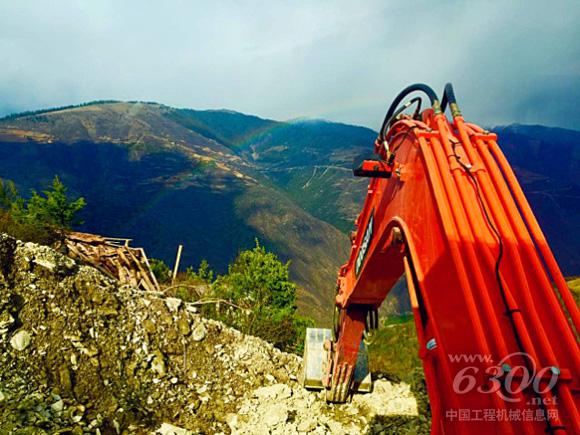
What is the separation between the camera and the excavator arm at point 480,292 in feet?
4.80

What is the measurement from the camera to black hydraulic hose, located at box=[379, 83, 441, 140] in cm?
266

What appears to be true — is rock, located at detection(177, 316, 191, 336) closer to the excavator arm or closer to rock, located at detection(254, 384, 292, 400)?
rock, located at detection(254, 384, 292, 400)

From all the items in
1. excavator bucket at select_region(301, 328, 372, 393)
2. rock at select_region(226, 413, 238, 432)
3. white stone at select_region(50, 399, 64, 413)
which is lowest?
white stone at select_region(50, 399, 64, 413)

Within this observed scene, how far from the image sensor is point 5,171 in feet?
303

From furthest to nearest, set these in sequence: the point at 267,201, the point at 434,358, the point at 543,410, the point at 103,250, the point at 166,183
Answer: the point at 166,183 < the point at 267,201 < the point at 103,250 < the point at 434,358 < the point at 543,410

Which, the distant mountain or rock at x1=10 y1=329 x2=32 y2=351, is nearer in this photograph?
rock at x1=10 y1=329 x2=32 y2=351

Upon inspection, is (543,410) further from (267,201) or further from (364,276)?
(267,201)

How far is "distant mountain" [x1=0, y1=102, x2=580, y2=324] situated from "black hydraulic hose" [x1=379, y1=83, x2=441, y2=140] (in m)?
37.0

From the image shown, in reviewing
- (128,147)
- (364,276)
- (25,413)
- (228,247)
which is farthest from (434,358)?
(128,147)

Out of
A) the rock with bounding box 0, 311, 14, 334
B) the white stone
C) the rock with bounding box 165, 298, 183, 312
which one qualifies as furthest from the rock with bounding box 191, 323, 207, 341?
the rock with bounding box 0, 311, 14, 334

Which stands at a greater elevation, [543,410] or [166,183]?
[166,183]

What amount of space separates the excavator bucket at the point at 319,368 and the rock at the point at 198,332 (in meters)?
2.39

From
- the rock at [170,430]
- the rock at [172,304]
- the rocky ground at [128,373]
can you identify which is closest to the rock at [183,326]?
the rocky ground at [128,373]

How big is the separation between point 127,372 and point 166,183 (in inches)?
4543
